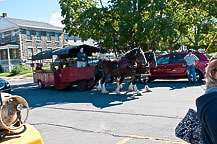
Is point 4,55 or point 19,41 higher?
point 19,41

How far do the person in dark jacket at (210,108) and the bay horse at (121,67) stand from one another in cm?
871

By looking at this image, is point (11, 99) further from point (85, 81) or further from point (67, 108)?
point (85, 81)

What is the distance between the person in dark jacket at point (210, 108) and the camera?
1.38 m

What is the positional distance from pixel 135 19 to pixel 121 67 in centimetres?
553

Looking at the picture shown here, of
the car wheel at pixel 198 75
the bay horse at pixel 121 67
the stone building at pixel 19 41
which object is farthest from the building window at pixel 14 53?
the car wheel at pixel 198 75

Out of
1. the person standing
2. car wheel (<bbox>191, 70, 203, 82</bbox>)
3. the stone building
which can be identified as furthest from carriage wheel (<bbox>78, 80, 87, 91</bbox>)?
the stone building

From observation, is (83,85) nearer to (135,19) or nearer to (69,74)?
(69,74)

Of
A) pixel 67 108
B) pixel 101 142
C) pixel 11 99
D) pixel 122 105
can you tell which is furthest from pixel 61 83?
pixel 11 99

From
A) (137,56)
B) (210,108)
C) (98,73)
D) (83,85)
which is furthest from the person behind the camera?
(98,73)

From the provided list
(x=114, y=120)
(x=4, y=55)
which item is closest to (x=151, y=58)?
(x=114, y=120)

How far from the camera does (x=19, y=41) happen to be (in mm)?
35969

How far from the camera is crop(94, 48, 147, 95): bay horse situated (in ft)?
35.2

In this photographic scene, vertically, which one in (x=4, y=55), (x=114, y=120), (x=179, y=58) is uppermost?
(x=4, y=55)

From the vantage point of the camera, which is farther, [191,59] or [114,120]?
[191,59]
